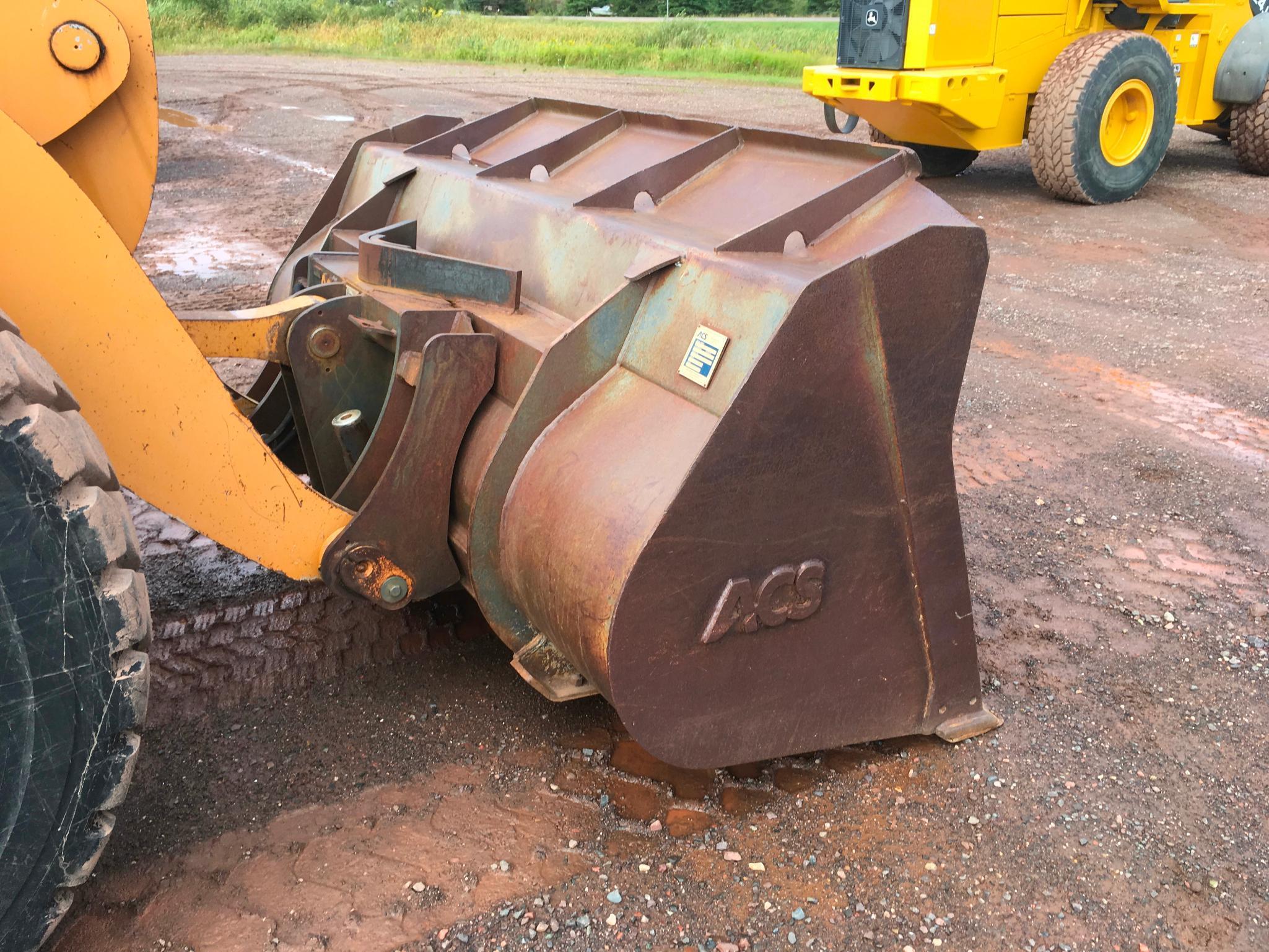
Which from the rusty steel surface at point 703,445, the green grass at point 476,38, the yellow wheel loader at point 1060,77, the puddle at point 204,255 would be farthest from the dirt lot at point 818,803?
the green grass at point 476,38

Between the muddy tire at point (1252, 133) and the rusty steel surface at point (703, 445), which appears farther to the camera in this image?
the muddy tire at point (1252, 133)

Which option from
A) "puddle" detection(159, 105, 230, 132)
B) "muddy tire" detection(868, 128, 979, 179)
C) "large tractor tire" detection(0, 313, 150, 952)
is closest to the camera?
"large tractor tire" detection(0, 313, 150, 952)

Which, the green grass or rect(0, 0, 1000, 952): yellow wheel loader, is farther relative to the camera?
the green grass

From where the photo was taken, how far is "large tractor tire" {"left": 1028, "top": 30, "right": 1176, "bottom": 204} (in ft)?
27.7

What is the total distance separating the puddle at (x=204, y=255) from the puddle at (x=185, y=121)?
5.71m

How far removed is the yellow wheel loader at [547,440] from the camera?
1.81 meters

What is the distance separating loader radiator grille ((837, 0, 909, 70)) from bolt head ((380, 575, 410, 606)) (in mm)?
7172

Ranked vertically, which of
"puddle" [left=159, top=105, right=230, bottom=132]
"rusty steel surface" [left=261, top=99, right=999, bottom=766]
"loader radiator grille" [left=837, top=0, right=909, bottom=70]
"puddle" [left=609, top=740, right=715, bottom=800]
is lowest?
"puddle" [left=609, top=740, right=715, bottom=800]

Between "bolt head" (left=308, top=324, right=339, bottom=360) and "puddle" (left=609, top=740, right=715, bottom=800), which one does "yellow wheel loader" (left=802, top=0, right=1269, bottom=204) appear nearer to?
"bolt head" (left=308, top=324, right=339, bottom=360)

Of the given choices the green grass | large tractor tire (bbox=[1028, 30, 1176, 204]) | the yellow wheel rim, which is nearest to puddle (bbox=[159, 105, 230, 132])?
the green grass

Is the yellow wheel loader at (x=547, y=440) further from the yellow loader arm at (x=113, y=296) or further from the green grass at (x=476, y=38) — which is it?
the green grass at (x=476, y=38)

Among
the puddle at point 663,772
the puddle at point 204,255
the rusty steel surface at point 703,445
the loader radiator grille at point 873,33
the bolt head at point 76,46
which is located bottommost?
the puddle at point 204,255

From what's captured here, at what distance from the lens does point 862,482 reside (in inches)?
87.7

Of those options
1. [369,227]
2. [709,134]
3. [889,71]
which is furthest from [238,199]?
[709,134]
